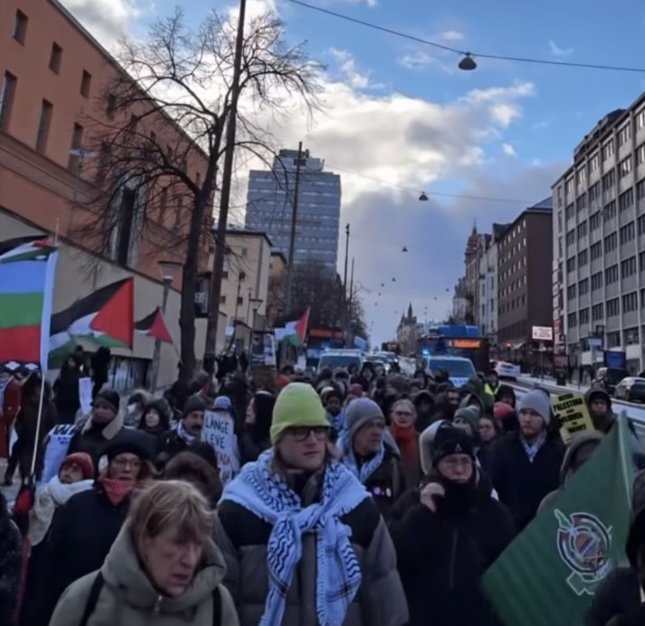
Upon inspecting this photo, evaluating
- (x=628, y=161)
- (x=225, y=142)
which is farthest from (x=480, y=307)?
(x=225, y=142)

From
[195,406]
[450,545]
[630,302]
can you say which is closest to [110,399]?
[195,406]

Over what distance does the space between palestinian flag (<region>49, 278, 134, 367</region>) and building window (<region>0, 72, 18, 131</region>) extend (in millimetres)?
23933

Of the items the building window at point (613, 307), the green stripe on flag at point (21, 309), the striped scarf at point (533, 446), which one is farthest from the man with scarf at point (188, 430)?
the building window at point (613, 307)

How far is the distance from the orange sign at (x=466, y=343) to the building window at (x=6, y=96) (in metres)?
22.5

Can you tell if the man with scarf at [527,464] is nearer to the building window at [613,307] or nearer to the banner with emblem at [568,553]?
the banner with emblem at [568,553]

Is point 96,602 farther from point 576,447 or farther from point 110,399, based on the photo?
point 110,399

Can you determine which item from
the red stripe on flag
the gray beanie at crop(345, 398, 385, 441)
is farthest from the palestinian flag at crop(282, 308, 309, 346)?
the gray beanie at crop(345, 398, 385, 441)

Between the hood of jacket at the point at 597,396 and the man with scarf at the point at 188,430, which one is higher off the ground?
the hood of jacket at the point at 597,396

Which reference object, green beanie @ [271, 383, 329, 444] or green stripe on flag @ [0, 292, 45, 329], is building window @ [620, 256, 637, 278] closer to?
green stripe on flag @ [0, 292, 45, 329]

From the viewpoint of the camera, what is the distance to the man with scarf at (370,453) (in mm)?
4727

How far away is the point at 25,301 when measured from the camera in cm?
589

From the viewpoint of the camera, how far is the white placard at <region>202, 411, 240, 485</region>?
6.34 m

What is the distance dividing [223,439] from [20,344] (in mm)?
2093

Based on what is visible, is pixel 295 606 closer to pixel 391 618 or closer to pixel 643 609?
pixel 391 618
